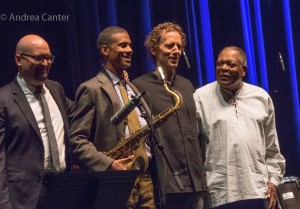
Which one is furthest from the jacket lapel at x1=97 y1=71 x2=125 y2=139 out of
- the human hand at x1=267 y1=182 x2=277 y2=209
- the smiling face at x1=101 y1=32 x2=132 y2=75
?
the human hand at x1=267 y1=182 x2=277 y2=209

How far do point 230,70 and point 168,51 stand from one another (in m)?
0.41

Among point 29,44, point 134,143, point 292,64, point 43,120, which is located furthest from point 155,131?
point 292,64

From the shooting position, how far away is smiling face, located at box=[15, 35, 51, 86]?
12.1ft

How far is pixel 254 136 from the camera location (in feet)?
12.8

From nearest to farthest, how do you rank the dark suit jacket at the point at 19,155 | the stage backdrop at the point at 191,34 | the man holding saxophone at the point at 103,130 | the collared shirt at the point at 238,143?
the dark suit jacket at the point at 19,155
the man holding saxophone at the point at 103,130
the collared shirt at the point at 238,143
the stage backdrop at the point at 191,34

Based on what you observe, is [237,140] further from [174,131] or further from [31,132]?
[31,132]

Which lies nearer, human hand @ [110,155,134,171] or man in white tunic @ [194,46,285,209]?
human hand @ [110,155,134,171]

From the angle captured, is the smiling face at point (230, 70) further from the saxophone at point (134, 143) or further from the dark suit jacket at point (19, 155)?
the dark suit jacket at point (19, 155)

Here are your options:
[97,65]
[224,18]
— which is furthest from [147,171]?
[224,18]

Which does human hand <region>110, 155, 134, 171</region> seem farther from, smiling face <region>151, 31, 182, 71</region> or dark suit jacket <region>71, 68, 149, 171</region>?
smiling face <region>151, 31, 182, 71</region>

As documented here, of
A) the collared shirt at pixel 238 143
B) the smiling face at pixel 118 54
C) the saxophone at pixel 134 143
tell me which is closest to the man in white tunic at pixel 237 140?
the collared shirt at pixel 238 143

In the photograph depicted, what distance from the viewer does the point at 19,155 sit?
11.4ft

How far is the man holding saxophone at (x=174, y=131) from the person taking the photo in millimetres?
3711

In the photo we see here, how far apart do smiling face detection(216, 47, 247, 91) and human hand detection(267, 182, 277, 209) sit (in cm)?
64
